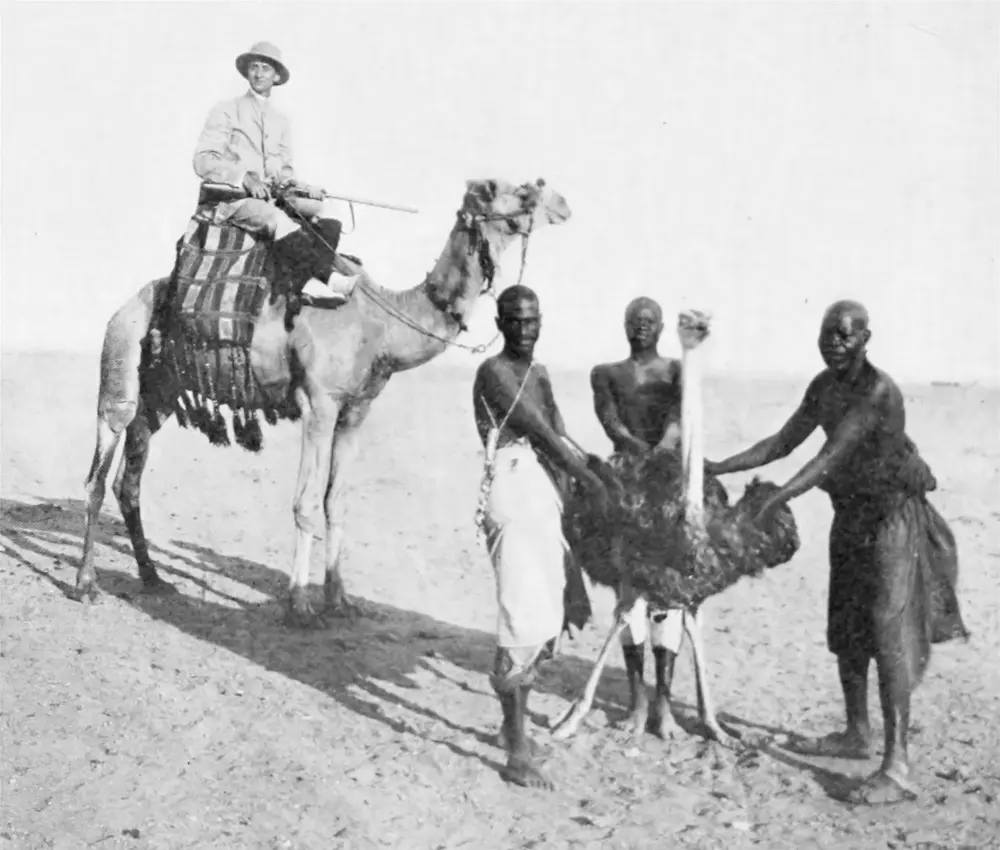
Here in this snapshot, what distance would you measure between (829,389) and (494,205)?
3261 mm

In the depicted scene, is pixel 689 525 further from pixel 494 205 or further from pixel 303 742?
pixel 494 205

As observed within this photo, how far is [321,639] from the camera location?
854cm

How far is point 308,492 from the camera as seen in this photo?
8766 millimetres

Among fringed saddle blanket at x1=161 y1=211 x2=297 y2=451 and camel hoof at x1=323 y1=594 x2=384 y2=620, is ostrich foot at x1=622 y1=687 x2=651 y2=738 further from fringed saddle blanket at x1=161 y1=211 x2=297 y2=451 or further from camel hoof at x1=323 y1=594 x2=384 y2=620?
fringed saddle blanket at x1=161 y1=211 x2=297 y2=451

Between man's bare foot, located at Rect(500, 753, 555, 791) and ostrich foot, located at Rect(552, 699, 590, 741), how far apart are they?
0.70 meters

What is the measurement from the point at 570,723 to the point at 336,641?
2299mm

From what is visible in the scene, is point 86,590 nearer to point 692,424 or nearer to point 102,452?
point 102,452

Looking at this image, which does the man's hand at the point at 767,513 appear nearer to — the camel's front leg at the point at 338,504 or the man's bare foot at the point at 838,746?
the man's bare foot at the point at 838,746

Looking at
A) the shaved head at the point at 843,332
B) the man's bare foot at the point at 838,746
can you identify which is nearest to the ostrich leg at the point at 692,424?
the shaved head at the point at 843,332

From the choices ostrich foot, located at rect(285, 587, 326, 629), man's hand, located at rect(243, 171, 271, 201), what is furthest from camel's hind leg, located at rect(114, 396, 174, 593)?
man's hand, located at rect(243, 171, 271, 201)

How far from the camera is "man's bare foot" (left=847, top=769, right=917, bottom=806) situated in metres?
5.82

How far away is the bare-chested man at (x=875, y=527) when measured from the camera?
5816mm

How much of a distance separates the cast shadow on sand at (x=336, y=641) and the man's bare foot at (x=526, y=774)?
25 cm

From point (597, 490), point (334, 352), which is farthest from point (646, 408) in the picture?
point (334, 352)
